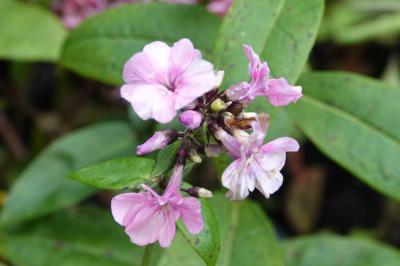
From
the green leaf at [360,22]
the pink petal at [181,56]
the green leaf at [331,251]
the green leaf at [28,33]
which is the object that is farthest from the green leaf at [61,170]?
the green leaf at [360,22]

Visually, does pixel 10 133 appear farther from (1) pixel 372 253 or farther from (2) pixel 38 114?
(1) pixel 372 253

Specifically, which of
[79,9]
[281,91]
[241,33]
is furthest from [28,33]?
[281,91]

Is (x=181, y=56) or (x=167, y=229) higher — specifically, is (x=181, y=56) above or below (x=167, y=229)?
above

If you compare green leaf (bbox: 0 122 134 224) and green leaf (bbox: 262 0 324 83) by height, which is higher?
green leaf (bbox: 262 0 324 83)

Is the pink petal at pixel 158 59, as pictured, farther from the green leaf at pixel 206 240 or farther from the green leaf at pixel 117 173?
the green leaf at pixel 206 240

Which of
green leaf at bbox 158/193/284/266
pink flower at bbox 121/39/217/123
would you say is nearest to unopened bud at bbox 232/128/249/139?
pink flower at bbox 121/39/217/123

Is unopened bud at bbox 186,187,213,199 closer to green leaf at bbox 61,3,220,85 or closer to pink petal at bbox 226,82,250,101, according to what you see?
pink petal at bbox 226,82,250,101

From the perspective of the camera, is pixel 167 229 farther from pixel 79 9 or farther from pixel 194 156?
pixel 79 9
